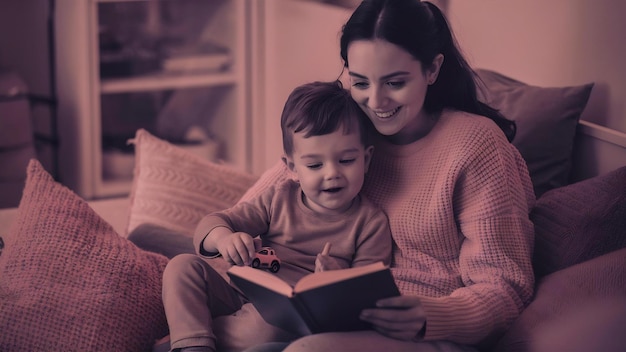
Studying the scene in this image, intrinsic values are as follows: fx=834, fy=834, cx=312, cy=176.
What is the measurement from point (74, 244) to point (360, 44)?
654mm

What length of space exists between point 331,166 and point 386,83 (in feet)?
Answer: 0.56

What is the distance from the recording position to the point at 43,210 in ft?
5.36

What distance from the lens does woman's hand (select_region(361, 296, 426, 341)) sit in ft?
3.98

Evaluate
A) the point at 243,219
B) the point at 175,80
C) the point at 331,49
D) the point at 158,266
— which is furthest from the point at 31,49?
the point at 243,219

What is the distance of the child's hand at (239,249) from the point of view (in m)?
1.35

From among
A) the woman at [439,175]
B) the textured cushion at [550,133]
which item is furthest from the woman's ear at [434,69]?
the textured cushion at [550,133]

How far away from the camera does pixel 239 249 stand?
1.35 meters

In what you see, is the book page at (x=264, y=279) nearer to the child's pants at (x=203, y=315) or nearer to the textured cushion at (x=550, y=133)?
the child's pants at (x=203, y=315)

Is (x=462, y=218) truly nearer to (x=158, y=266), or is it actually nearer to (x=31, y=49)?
(x=158, y=266)

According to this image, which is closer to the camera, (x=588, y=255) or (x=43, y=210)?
(x=588, y=255)

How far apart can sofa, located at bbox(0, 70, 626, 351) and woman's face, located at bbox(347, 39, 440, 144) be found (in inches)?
14.2

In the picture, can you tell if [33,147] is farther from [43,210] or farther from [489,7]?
[489,7]

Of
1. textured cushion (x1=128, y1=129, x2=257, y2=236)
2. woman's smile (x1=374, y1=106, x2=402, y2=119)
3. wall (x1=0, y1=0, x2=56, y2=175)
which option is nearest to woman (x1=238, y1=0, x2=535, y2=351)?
woman's smile (x1=374, y1=106, x2=402, y2=119)

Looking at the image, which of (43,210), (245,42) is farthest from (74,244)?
(245,42)
